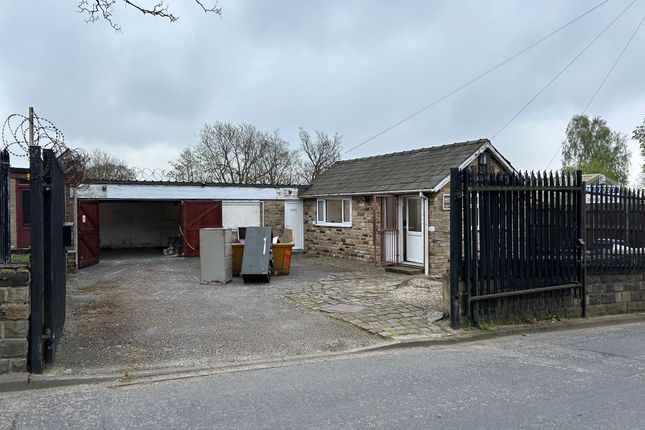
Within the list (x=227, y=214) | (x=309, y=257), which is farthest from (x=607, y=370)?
(x=227, y=214)

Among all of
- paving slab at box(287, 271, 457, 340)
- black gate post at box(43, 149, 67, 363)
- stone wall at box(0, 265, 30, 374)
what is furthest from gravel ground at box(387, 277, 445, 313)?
stone wall at box(0, 265, 30, 374)

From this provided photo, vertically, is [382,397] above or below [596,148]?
below

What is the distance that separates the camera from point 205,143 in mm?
38281

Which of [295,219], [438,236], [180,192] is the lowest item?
[438,236]

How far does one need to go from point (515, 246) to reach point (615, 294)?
266cm

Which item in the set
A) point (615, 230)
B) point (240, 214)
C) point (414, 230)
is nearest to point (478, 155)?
point (414, 230)

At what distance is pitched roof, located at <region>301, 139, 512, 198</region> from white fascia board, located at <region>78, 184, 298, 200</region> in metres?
1.32

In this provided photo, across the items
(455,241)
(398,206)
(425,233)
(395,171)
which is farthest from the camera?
(395,171)

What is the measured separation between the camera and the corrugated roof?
1512 cm

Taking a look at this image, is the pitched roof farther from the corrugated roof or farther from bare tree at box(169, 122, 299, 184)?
bare tree at box(169, 122, 299, 184)

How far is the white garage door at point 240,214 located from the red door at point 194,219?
2.07ft

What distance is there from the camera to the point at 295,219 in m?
21.9

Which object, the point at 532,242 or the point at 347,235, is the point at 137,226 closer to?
the point at 347,235

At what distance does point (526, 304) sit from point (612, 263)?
2163mm
